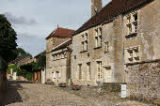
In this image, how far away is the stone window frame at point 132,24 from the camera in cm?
1800

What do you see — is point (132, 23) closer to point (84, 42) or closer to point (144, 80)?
point (144, 80)

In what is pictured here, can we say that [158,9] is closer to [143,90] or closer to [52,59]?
[143,90]

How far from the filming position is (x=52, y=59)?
32.4 metres

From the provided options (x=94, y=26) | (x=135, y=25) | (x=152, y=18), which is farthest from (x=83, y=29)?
(x=152, y=18)

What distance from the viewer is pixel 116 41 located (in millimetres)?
19219

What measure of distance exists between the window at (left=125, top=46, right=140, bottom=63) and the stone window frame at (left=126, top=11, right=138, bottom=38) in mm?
1078

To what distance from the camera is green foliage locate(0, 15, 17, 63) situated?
23656 mm

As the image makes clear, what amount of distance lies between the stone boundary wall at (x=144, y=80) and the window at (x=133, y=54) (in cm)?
393

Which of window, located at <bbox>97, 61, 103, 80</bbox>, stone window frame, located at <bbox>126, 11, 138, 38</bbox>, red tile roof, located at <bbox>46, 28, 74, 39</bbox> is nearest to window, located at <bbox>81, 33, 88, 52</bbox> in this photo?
window, located at <bbox>97, 61, 103, 80</bbox>

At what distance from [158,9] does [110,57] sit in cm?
556

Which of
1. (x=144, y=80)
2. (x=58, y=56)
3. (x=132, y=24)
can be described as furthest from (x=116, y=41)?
(x=58, y=56)

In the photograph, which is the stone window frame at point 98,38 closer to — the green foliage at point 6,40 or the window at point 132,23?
the window at point 132,23

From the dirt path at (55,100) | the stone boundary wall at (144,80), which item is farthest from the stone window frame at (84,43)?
the stone boundary wall at (144,80)

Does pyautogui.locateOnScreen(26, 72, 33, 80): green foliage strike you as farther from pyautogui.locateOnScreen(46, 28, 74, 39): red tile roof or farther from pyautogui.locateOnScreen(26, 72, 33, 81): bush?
pyautogui.locateOnScreen(46, 28, 74, 39): red tile roof
